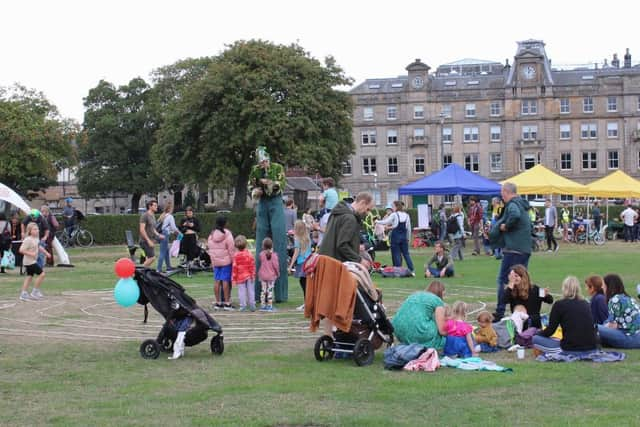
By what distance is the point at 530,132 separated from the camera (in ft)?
338

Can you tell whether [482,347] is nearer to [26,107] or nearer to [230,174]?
[230,174]

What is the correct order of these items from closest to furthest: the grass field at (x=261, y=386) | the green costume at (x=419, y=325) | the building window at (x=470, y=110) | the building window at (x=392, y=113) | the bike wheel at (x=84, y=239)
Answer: the grass field at (x=261, y=386) → the green costume at (x=419, y=325) → the bike wheel at (x=84, y=239) → the building window at (x=470, y=110) → the building window at (x=392, y=113)

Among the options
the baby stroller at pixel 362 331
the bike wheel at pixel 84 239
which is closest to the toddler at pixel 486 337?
the baby stroller at pixel 362 331

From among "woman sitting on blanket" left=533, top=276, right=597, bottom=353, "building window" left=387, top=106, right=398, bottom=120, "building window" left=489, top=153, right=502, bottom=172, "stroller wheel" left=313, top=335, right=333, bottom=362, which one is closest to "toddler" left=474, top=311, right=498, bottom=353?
"woman sitting on blanket" left=533, top=276, right=597, bottom=353

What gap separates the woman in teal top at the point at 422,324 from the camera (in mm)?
11023

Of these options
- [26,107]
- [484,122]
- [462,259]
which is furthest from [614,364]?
[484,122]

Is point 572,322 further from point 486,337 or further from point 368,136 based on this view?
point 368,136

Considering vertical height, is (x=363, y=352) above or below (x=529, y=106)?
below

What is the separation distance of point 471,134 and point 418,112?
21.1ft

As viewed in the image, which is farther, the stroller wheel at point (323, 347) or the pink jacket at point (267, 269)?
the pink jacket at point (267, 269)

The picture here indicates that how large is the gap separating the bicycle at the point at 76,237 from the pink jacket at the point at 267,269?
86.3 ft

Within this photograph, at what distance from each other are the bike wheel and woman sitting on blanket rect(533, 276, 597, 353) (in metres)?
34.8

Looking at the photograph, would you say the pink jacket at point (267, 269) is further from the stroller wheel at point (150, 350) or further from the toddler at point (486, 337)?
the toddler at point (486, 337)

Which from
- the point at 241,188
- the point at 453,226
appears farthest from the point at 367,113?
the point at 453,226
